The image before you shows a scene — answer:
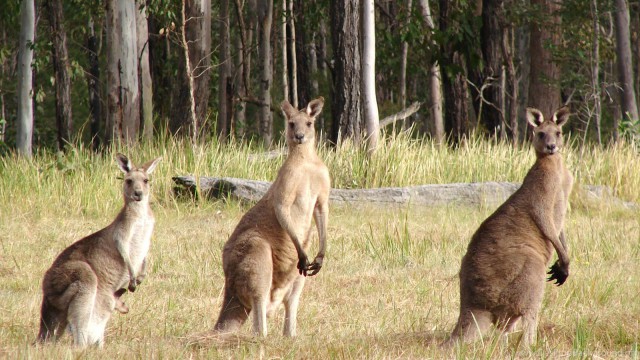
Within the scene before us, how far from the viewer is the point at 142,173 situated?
540 centimetres

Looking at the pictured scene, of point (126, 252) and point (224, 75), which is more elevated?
point (224, 75)

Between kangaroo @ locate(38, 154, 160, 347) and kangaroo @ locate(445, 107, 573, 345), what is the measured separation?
5.79ft

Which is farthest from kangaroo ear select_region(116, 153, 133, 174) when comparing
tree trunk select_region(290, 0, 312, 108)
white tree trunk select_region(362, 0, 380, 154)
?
tree trunk select_region(290, 0, 312, 108)

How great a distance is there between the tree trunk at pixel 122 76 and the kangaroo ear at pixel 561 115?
28.2ft

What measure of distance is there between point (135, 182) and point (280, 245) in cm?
93

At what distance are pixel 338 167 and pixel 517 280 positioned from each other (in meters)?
7.03

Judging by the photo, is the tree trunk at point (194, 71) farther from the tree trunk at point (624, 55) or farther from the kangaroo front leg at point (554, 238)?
the kangaroo front leg at point (554, 238)

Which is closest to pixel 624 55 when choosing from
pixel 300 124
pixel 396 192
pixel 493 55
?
pixel 493 55

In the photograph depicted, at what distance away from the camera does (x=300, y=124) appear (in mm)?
5477

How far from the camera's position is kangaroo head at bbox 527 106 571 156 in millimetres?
5035

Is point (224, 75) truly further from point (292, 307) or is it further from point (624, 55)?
point (292, 307)

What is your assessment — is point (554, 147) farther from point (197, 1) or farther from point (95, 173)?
point (197, 1)

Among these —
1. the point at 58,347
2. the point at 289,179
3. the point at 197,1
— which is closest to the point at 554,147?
the point at 289,179

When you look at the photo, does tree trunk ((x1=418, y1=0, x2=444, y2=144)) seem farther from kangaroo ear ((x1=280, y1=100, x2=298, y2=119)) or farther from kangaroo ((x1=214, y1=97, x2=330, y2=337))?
kangaroo ((x1=214, y1=97, x2=330, y2=337))
